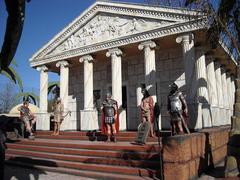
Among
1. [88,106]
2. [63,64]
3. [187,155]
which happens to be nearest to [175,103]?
[187,155]

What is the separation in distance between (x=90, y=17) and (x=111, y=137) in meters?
9.28

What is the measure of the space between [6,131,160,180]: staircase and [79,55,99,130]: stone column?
456 cm

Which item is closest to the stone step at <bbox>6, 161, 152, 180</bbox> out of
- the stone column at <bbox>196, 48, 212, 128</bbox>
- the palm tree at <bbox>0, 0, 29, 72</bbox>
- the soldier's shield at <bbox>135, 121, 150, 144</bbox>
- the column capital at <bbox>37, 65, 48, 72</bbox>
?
the soldier's shield at <bbox>135, 121, 150, 144</bbox>

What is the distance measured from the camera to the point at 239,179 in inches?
265

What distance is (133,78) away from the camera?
18359 mm

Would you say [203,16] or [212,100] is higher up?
[203,16]

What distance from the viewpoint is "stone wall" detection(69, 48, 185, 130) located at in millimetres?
16641

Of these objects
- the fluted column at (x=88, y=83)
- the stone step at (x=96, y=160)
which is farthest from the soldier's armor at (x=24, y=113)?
the fluted column at (x=88, y=83)

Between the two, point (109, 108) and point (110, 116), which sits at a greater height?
point (109, 108)

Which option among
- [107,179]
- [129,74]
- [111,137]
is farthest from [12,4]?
[129,74]

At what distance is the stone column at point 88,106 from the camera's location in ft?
54.9

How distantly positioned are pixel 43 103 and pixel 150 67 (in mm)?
9010

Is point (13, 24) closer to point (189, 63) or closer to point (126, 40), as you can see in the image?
point (189, 63)

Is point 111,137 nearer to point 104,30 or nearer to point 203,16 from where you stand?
point 203,16
